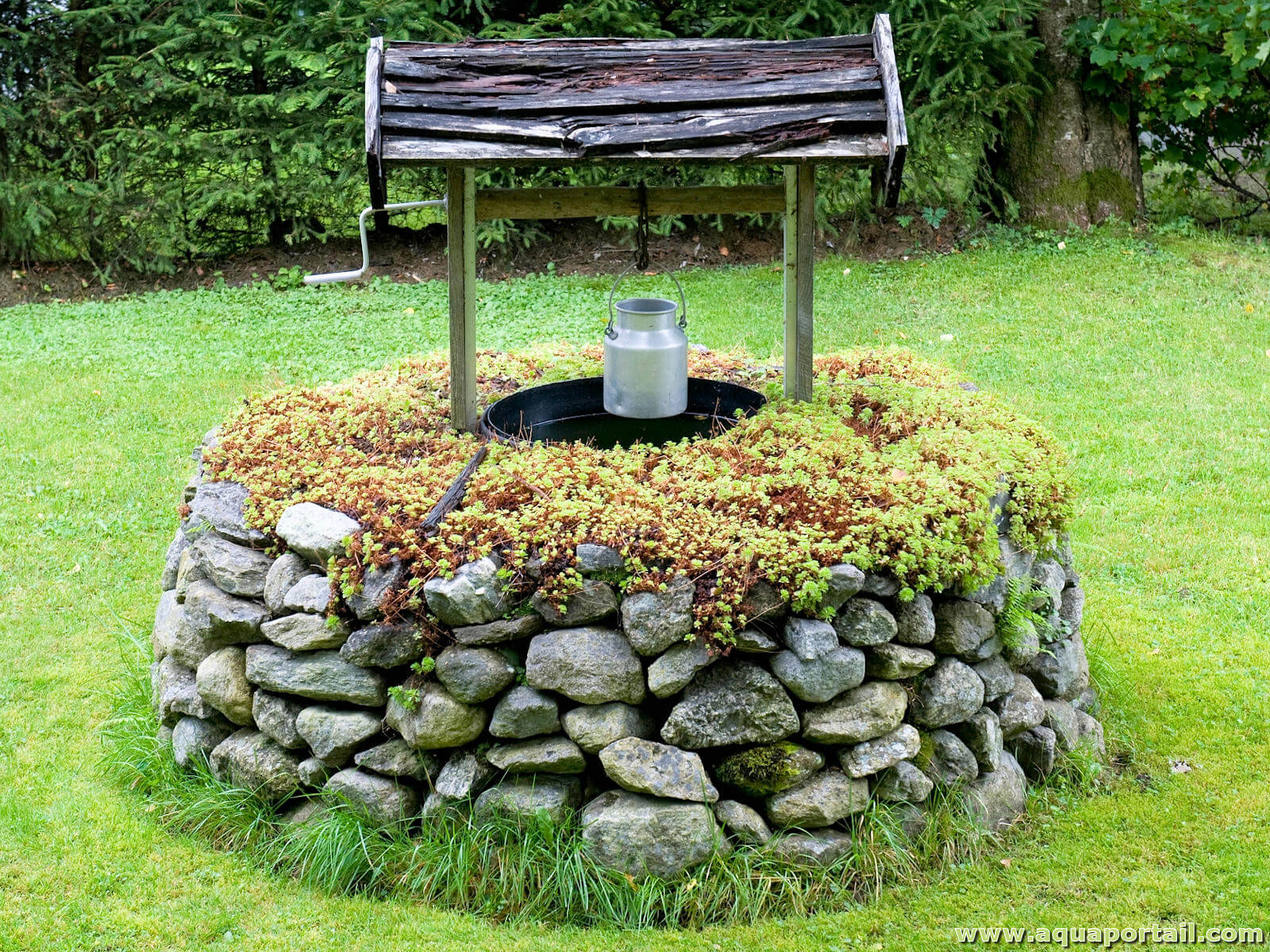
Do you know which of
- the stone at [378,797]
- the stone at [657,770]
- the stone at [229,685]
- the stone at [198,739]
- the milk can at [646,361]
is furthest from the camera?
the milk can at [646,361]

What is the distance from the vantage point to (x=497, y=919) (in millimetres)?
3672

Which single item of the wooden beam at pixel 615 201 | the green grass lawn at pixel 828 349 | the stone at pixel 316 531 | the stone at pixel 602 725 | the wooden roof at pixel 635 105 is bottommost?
the green grass lawn at pixel 828 349

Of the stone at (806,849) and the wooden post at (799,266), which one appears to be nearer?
the stone at (806,849)

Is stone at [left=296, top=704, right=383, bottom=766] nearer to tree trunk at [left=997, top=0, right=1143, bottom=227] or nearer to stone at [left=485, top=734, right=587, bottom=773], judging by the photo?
stone at [left=485, top=734, right=587, bottom=773]

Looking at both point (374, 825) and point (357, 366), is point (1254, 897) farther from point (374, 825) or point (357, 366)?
point (357, 366)

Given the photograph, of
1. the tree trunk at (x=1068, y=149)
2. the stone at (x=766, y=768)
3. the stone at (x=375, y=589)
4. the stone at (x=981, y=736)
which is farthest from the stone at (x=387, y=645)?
the tree trunk at (x=1068, y=149)

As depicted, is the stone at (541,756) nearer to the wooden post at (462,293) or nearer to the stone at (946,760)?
the stone at (946,760)

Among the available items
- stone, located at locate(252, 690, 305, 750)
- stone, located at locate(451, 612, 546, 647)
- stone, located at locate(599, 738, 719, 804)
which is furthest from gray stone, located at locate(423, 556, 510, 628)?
stone, located at locate(252, 690, 305, 750)

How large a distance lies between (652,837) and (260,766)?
52.3 inches

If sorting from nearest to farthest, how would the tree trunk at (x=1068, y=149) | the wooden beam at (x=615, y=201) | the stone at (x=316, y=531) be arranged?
1. the stone at (x=316, y=531)
2. the wooden beam at (x=615, y=201)
3. the tree trunk at (x=1068, y=149)

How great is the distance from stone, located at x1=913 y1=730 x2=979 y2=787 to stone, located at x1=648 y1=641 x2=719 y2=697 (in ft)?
2.56

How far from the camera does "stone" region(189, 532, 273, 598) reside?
416 centimetres

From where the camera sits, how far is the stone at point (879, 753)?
379cm

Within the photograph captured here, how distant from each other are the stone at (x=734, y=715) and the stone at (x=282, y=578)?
1297 mm
